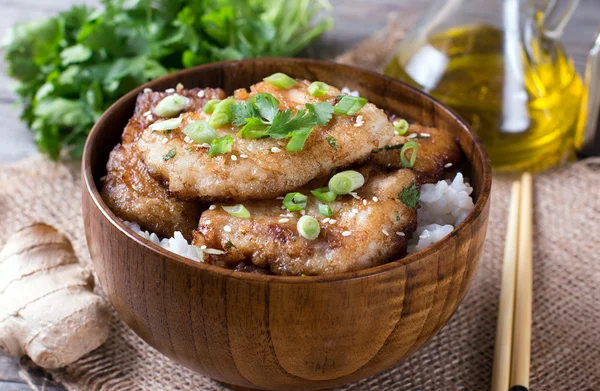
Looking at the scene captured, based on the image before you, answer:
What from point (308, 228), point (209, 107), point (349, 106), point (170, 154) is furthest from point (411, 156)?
point (170, 154)

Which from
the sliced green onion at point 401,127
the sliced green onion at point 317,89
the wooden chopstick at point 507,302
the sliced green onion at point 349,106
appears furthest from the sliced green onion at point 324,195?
the wooden chopstick at point 507,302

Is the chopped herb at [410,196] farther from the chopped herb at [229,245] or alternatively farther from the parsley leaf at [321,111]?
the chopped herb at [229,245]

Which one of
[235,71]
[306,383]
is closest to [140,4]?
[235,71]

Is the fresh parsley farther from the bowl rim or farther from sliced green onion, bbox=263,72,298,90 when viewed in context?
sliced green onion, bbox=263,72,298,90

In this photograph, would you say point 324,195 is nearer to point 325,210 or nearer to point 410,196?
point 325,210

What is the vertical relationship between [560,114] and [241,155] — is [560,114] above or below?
below

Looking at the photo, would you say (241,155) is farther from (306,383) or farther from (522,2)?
(522,2)
